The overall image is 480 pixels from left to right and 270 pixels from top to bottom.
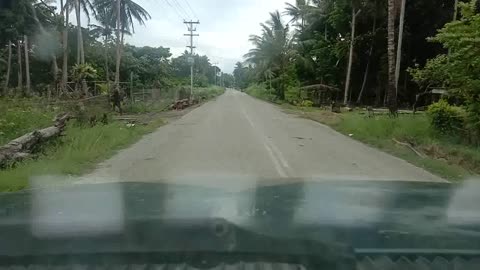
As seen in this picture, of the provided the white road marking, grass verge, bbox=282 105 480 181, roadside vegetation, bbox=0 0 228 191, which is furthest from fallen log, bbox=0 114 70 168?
grass verge, bbox=282 105 480 181

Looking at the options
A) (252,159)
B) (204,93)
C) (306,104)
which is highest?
(252,159)

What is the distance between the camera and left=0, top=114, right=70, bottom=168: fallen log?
1035 centimetres

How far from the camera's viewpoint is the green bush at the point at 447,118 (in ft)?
55.3

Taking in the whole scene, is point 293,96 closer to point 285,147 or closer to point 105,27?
point 105,27

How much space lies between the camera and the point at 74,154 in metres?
12.2

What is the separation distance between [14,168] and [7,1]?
18.8 metres

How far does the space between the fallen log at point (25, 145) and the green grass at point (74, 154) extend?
0.77 ft

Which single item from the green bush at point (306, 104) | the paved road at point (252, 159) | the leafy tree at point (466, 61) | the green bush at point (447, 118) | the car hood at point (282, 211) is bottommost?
the green bush at point (306, 104)

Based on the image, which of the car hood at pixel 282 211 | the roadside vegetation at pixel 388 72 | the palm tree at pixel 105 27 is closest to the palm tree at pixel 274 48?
the roadside vegetation at pixel 388 72

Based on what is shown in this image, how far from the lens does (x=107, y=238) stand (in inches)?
103

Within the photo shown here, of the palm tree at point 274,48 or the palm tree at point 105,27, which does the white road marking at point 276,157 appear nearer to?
the palm tree at point 105,27

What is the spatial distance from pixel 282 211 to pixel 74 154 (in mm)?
9745

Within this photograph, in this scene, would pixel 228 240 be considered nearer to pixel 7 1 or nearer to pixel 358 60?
pixel 7 1

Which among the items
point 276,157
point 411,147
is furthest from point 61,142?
point 411,147
